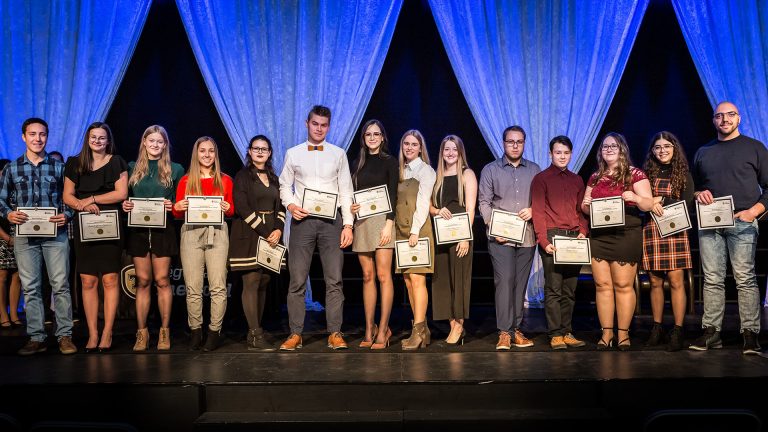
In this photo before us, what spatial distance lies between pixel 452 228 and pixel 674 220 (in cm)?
133

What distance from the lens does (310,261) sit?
4297 millimetres

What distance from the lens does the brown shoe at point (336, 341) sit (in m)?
4.29

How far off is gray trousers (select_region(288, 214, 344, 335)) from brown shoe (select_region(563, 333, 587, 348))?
1.45 metres

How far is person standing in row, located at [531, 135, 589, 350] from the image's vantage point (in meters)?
4.24

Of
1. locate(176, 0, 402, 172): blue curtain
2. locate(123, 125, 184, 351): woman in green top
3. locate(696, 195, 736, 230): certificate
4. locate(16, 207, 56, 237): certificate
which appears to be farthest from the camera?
locate(176, 0, 402, 172): blue curtain

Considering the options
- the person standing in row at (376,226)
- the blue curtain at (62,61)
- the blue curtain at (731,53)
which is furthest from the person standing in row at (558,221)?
the blue curtain at (62,61)

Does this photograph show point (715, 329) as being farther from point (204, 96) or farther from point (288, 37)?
point (204, 96)

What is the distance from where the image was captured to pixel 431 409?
341cm

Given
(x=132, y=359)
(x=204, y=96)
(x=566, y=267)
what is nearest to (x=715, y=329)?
(x=566, y=267)

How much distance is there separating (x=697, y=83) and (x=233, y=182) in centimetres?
469

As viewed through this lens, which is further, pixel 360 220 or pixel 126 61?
pixel 126 61

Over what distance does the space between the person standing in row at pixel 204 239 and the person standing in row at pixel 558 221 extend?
76.9 inches

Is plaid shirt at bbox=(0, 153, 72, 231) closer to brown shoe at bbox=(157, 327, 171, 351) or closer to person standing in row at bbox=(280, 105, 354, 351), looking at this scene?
brown shoe at bbox=(157, 327, 171, 351)

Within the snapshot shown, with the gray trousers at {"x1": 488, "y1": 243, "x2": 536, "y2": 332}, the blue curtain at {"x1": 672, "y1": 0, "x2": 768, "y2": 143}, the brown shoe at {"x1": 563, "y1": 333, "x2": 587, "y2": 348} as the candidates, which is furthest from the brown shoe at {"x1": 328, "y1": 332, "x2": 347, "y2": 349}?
the blue curtain at {"x1": 672, "y1": 0, "x2": 768, "y2": 143}
